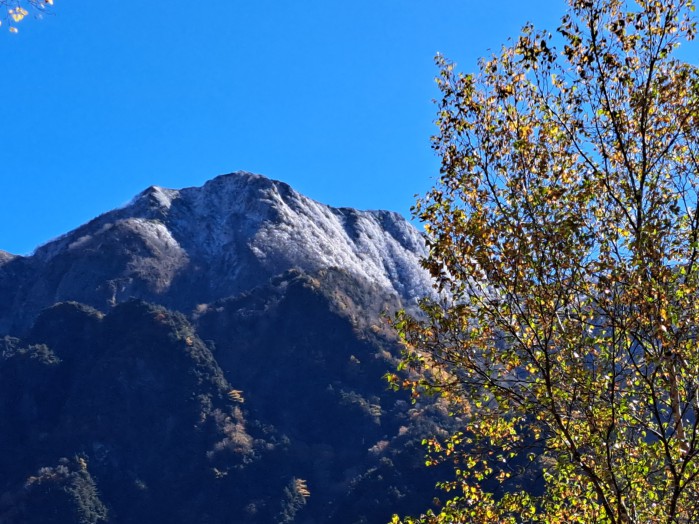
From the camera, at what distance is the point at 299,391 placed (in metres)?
113

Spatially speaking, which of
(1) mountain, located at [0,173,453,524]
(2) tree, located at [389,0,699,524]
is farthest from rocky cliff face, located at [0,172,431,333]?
(2) tree, located at [389,0,699,524]

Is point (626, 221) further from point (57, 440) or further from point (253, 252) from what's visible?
point (253, 252)

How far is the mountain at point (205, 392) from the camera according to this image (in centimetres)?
8856

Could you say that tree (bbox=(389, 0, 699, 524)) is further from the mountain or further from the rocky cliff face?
the rocky cliff face

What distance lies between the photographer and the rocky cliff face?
154m

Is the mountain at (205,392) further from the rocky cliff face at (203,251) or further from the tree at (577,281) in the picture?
the tree at (577,281)

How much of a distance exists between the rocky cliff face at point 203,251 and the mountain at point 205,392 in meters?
0.58

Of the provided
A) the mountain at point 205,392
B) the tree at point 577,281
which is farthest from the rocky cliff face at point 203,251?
the tree at point 577,281

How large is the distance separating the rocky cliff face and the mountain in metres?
0.58

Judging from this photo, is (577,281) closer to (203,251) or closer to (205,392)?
(205,392)

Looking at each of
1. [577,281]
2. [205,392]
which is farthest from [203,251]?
[577,281]

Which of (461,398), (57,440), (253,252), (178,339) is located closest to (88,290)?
(253,252)

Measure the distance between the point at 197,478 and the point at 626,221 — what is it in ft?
292

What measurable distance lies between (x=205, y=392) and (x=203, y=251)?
66.3 metres
